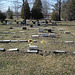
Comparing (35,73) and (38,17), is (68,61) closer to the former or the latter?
(35,73)

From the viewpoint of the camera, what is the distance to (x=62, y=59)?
435cm

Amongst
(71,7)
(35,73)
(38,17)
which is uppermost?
(71,7)

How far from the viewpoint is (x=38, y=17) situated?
1314 inches

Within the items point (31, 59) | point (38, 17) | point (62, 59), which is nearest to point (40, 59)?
point (31, 59)

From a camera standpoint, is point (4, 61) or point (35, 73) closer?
point (35, 73)

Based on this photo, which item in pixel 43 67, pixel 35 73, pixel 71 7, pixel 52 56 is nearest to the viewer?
pixel 35 73

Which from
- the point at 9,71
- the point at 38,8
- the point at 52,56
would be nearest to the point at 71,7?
the point at 38,8

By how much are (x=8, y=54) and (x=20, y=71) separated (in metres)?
1.64

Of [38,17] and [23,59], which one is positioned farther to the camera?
[38,17]

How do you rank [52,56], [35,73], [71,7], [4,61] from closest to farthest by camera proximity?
[35,73]
[4,61]
[52,56]
[71,7]

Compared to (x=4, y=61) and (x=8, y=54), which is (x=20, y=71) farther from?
(x=8, y=54)

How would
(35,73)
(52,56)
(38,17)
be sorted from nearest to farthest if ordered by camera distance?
(35,73) → (52,56) → (38,17)

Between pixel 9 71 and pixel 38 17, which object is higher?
pixel 38 17

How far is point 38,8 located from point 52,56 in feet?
101
